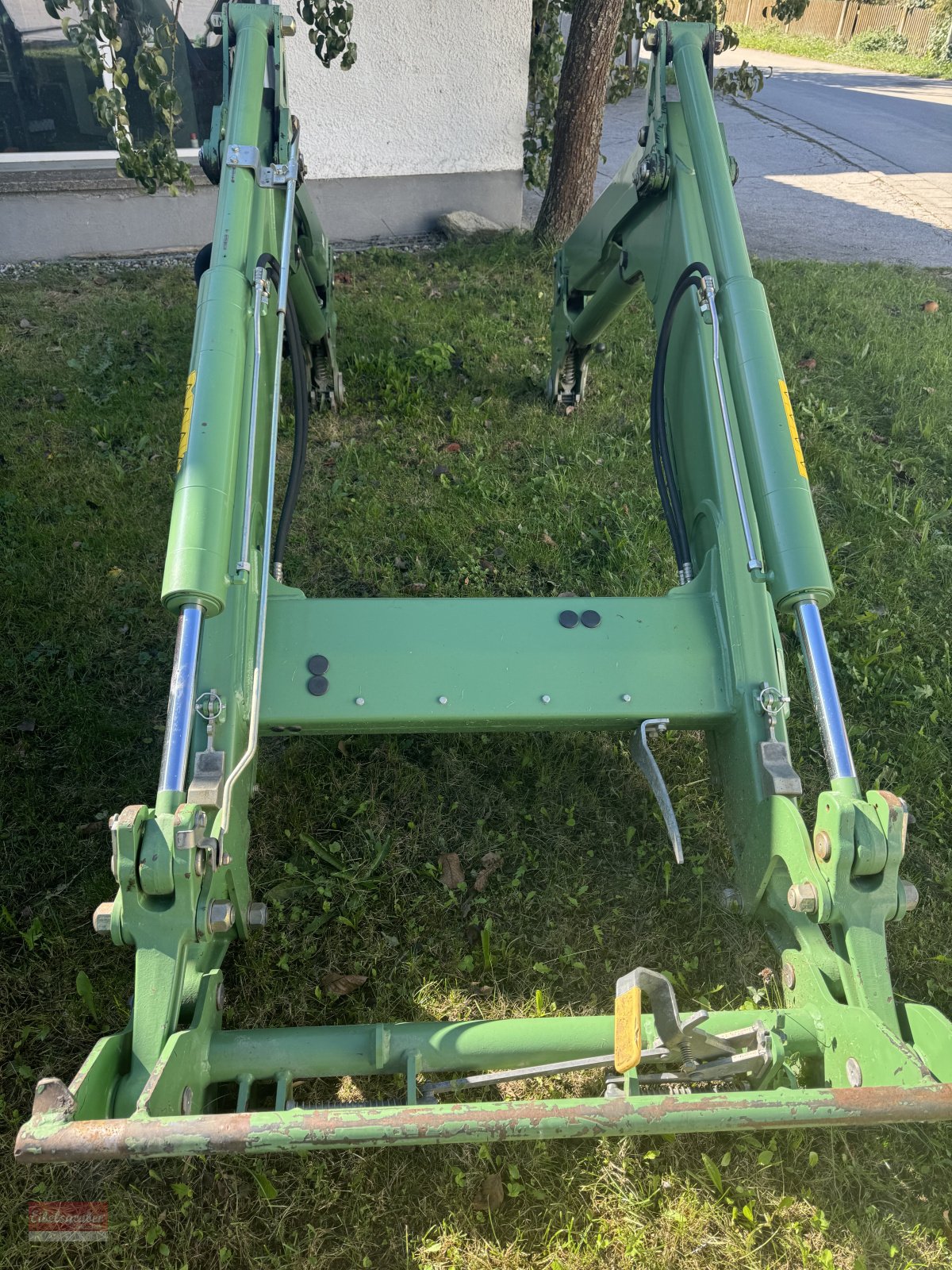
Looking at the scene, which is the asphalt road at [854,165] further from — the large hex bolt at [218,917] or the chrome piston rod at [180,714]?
the large hex bolt at [218,917]

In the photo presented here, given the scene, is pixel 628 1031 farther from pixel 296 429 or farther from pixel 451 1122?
pixel 296 429

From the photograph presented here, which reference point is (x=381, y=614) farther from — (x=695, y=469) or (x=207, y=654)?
(x=695, y=469)

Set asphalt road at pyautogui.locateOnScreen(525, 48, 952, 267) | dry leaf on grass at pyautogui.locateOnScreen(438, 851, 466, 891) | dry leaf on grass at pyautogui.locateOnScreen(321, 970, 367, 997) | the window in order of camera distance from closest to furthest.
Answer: dry leaf on grass at pyautogui.locateOnScreen(321, 970, 367, 997), dry leaf on grass at pyautogui.locateOnScreen(438, 851, 466, 891), the window, asphalt road at pyautogui.locateOnScreen(525, 48, 952, 267)

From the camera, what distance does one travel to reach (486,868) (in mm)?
2895

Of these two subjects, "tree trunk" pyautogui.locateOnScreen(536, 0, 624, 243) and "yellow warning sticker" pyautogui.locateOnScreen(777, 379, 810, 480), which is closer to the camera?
"yellow warning sticker" pyautogui.locateOnScreen(777, 379, 810, 480)

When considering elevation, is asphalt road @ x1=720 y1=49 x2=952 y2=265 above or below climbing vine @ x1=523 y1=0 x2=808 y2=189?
below

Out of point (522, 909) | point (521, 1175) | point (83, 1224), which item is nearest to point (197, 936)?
point (83, 1224)

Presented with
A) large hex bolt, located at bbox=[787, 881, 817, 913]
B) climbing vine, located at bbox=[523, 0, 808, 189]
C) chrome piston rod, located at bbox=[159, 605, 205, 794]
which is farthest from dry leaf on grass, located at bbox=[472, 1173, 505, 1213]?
climbing vine, located at bbox=[523, 0, 808, 189]

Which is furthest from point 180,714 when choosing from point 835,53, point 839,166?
point 835,53

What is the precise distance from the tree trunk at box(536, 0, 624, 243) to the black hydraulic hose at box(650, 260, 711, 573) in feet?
14.6

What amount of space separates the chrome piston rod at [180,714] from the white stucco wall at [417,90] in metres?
6.06

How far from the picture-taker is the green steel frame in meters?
1.50
